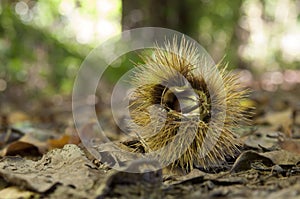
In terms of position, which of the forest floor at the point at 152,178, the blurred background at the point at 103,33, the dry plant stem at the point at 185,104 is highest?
the blurred background at the point at 103,33

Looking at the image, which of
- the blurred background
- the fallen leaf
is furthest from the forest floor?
the blurred background

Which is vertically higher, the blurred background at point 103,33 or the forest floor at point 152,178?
the blurred background at point 103,33

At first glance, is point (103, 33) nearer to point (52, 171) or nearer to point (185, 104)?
point (185, 104)

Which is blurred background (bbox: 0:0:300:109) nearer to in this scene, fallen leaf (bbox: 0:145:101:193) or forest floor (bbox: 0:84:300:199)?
forest floor (bbox: 0:84:300:199)

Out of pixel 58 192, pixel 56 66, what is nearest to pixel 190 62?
pixel 58 192

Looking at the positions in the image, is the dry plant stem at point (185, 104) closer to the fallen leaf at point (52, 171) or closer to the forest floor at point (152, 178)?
the forest floor at point (152, 178)


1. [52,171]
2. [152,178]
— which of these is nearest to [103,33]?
[52,171]

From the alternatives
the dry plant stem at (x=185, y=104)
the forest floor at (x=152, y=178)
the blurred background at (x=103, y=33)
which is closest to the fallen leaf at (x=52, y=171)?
the forest floor at (x=152, y=178)
